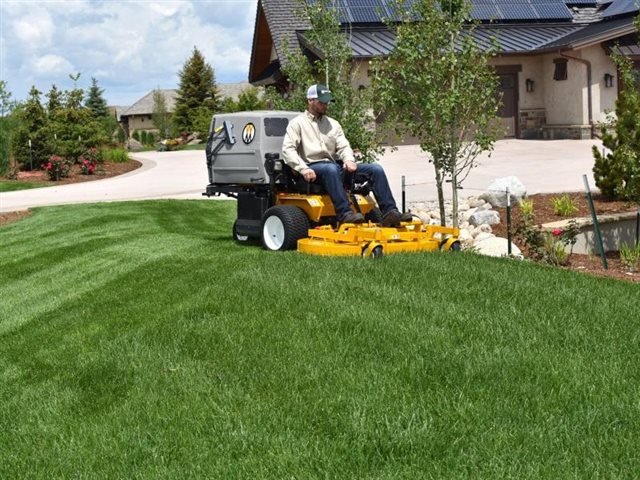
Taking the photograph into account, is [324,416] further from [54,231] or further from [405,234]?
[54,231]

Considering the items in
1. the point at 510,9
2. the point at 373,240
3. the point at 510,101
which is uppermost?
the point at 510,9

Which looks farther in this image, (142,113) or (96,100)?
(142,113)

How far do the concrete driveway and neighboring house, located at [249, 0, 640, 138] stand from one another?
198 cm

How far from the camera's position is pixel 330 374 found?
5.27 metres

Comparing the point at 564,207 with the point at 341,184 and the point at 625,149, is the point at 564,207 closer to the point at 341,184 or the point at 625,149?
the point at 625,149

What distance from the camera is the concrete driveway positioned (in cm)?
1808

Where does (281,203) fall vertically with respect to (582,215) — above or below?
above

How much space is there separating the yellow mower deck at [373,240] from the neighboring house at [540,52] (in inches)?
762

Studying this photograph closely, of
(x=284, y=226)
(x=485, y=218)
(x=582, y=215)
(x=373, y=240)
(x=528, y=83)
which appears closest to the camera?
(x=373, y=240)

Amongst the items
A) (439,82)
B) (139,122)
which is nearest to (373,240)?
(439,82)

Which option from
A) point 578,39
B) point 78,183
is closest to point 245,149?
point 78,183

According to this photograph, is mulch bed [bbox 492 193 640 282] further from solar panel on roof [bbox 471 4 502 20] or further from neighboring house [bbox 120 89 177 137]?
neighboring house [bbox 120 89 177 137]

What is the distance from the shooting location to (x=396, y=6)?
11656mm

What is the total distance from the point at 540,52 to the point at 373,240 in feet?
77.7
